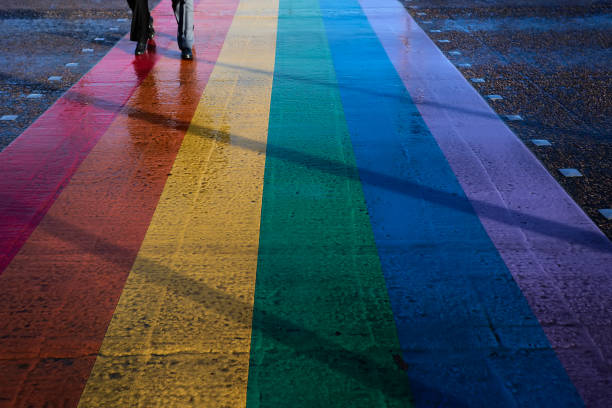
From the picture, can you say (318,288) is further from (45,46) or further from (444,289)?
(45,46)

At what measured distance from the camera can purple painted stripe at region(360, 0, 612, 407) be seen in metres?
2.76

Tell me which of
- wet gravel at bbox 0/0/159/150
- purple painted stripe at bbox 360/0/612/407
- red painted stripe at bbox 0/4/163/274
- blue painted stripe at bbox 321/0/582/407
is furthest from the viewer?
wet gravel at bbox 0/0/159/150

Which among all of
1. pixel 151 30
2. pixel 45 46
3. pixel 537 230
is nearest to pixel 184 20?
pixel 151 30

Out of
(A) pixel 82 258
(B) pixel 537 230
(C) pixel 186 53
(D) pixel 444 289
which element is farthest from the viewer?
(C) pixel 186 53

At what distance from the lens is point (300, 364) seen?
104 inches

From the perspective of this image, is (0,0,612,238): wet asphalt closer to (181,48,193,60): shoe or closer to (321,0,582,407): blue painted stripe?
(321,0,582,407): blue painted stripe

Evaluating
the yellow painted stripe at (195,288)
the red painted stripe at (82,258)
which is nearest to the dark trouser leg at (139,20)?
the red painted stripe at (82,258)

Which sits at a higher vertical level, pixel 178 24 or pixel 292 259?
pixel 178 24

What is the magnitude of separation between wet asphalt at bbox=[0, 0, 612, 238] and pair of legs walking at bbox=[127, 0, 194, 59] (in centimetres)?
60

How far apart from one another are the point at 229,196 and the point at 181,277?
1.03 meters

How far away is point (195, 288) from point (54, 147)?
2543 millimetres

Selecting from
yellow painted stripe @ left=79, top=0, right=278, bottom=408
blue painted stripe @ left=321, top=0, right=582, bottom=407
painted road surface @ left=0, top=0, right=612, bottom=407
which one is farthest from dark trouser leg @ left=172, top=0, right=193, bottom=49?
blue painted stripe @ left=321, top=0, right=582, bottom=407

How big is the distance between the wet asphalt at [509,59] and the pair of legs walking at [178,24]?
603mm

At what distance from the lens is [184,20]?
7.24 meters
